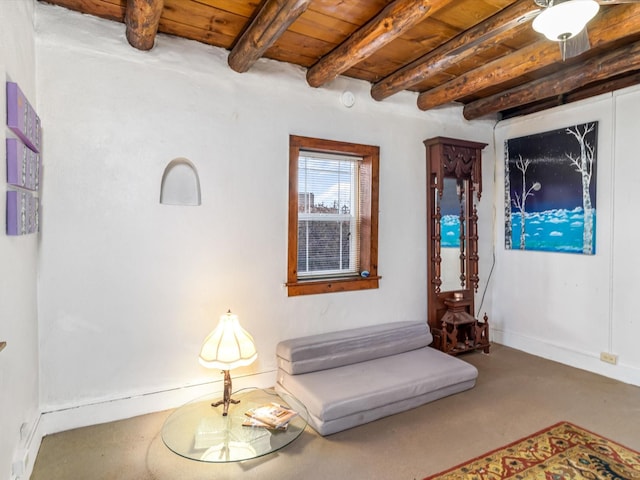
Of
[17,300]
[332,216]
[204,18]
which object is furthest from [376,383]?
[204,18]

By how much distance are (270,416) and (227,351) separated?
48 cm

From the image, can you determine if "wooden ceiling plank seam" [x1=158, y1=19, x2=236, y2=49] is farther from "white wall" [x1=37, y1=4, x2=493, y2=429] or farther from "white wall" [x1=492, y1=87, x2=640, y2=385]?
"white wall" [x1=492, y1=87, x2=640, y2=385]

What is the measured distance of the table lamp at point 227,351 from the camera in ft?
7.79

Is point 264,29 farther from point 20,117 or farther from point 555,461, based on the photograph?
point 555,461

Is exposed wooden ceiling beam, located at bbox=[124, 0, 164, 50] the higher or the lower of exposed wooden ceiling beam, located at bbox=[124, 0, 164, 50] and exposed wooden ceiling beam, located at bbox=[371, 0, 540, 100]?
the lower

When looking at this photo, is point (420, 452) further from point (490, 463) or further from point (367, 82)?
point (367, 82)

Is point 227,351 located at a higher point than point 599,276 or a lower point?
lower

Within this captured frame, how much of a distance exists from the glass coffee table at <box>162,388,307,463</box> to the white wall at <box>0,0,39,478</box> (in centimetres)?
70

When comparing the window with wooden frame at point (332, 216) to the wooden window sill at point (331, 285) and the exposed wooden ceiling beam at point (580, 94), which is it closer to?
the wooden window sill at point (331, 285)

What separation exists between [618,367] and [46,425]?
4.49 m

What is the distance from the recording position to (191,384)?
2824 millimetres

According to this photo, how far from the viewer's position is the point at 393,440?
237cm

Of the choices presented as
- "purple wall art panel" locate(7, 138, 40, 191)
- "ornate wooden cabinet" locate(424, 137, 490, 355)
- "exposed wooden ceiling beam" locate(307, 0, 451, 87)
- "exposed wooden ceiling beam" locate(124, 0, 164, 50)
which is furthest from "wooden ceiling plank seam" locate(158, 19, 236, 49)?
"ornate wooden cabinet" locate(424, 137, 490, 355)

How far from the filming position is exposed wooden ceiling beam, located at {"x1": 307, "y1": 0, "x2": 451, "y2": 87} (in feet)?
7.08
